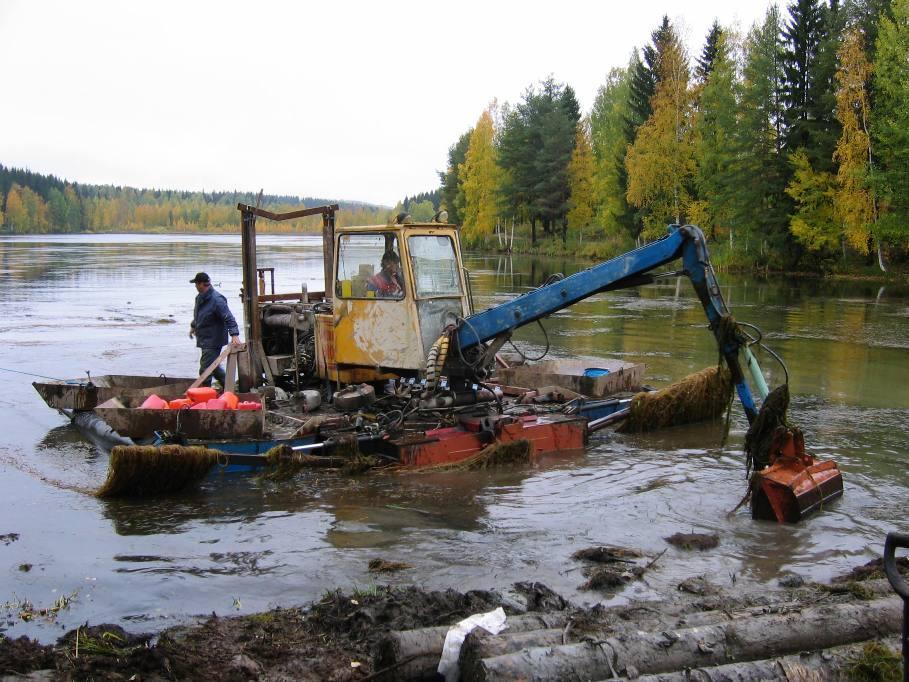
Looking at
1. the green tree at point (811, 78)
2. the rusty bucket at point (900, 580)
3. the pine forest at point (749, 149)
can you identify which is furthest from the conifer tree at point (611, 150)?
the rusty bucket at point (900, 580)

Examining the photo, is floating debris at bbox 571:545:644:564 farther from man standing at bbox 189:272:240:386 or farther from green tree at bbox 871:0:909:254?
green tree at bbox 871:0:909:254

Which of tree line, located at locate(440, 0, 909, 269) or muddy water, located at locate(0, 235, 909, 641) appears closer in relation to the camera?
muddy water, located at locate(0, 235, 909, 641)

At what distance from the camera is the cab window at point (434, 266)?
31.3ft

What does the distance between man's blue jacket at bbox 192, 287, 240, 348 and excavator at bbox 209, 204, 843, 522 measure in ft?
1.54

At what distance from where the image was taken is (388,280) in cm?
961

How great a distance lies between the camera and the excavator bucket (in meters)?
7.25

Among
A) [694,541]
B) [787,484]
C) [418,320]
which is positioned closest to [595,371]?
[418,320]

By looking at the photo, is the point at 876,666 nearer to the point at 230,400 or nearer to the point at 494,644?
the point at 494,644

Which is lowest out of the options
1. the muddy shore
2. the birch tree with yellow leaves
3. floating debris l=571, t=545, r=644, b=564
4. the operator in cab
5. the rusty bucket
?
floating debris l=571, t=545, r=644, b=564

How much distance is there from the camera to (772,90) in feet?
119

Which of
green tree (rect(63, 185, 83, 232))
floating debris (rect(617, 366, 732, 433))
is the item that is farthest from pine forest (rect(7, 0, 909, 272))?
green tree (rect(63, 185, 83, 232))

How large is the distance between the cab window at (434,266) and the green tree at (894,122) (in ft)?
→ 84.8

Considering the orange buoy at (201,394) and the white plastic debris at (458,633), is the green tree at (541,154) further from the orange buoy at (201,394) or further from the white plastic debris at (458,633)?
the white plastic debris at (458,633)

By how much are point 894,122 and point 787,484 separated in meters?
28.9
